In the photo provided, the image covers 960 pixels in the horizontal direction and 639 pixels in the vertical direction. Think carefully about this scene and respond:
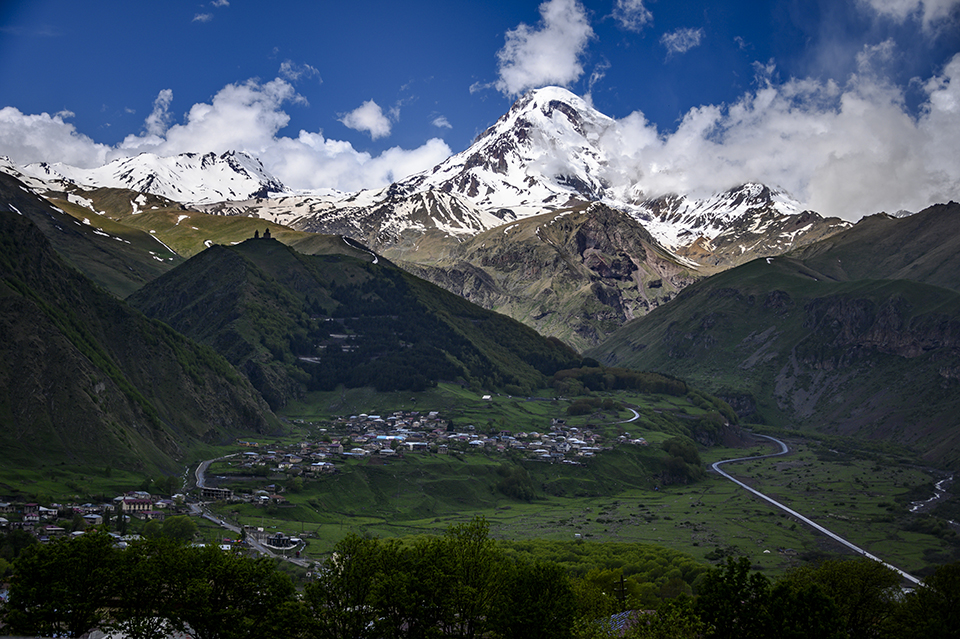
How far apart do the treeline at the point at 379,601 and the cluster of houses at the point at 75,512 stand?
4937 centimetres

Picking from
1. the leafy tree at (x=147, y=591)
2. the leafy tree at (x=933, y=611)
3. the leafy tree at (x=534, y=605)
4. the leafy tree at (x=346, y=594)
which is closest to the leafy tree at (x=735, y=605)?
the leafy tree at (x=534, y=605)

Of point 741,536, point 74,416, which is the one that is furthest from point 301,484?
point 741,536

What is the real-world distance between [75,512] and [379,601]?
90431mm

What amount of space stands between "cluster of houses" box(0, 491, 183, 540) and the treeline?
1944 inches

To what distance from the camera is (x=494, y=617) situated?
66.3 meters

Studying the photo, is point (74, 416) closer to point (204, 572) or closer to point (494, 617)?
point (204, 572)

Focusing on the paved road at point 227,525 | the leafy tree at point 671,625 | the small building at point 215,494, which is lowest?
the paved road at point 227,525

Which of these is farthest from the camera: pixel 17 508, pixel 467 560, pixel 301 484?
pixel 301 484

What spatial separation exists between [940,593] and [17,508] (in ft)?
427

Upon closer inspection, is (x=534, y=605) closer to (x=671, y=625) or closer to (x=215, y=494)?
(x=671, y=625)

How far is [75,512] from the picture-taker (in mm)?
132125

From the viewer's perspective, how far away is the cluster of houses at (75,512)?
120438 millimetres

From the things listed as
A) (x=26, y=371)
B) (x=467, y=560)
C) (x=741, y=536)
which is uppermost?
(x=26, y=371)

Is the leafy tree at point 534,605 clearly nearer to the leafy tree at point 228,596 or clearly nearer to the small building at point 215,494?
the leafy tree at point 228,596
